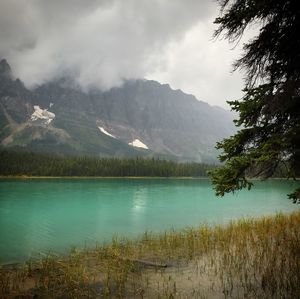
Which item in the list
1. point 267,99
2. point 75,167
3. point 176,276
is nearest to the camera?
point 267,99

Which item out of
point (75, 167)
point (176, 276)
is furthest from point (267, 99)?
point (75, 167)

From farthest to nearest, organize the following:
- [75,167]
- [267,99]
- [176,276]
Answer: [75,167]
[176,276]
[267,99]

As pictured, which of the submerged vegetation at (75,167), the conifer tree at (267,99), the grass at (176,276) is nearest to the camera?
the conifer tree at (267,99)

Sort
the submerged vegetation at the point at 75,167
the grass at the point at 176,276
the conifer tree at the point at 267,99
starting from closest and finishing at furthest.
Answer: the conifer tree at the point at 267,99 < the grass at the point at 176,276 < the submerged vegetation at the point at 75,167

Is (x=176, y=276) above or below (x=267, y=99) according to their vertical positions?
below

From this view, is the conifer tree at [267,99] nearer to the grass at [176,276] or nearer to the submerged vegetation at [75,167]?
the grass at [176,276]

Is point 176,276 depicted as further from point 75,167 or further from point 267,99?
Result: point 75,167

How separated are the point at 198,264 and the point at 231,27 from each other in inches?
378

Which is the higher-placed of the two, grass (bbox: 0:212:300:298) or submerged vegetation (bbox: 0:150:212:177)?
submerged vegetation (bbox: 0:150:212:177)

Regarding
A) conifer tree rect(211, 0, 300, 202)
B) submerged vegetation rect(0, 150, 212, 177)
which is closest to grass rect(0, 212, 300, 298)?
conifer tree rect(211, 0, 300, 202)

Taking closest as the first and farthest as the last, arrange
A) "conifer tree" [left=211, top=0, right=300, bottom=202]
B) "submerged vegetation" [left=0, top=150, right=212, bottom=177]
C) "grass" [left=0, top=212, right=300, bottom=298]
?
"conifer tree" [left=211, top=0, right=300, bottom=202], "grass" [left=0, top=212, right=300, bottom=298], "submerged vegetation" [left=0, top=150, right=212, bottom=177]

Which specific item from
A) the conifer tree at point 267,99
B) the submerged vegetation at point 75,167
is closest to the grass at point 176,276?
the conifer tree at point 267,99

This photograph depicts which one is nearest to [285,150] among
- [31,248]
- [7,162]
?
[31,248]

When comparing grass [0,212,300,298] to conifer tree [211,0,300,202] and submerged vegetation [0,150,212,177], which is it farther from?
submerged vegetation [0,150,212,177]
